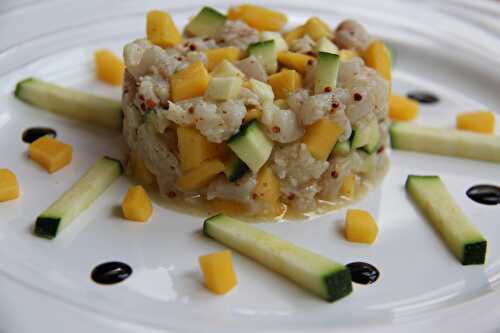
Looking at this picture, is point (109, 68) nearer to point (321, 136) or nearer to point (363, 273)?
point (321, 136)

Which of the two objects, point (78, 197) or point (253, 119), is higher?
point (253, 119)

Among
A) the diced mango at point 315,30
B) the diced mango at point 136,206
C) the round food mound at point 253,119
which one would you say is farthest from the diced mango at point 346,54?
the diced mango at point 136,206

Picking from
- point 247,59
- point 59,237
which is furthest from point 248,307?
point 247,59

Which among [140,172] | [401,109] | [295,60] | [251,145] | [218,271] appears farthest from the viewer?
[401,109]

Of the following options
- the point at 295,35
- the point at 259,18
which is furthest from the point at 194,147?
the point at 259,18

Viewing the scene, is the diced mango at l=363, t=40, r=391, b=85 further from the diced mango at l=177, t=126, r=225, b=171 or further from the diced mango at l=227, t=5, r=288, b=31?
the diced mango at l=177, t=126, r=225, b=171

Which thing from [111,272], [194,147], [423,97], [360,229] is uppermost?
[194,147]

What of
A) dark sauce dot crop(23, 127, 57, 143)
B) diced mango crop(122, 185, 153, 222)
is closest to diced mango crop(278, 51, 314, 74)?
diced mango crop(122, 185, 153, 222)
